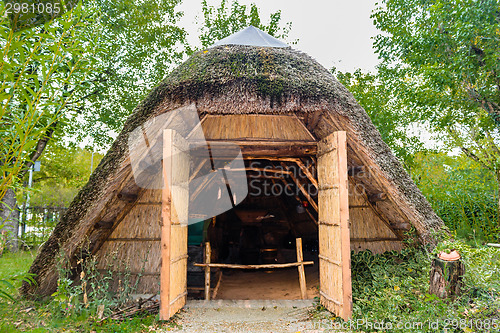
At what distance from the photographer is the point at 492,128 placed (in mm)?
7082

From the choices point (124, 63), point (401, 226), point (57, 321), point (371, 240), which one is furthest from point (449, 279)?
point (124, 63)

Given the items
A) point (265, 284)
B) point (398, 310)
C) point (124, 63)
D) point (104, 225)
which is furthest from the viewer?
point (124, 63)

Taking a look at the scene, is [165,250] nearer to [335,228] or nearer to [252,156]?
[335,228]

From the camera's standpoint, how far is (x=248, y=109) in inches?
140

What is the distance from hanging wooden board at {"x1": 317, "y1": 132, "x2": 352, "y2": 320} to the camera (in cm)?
324

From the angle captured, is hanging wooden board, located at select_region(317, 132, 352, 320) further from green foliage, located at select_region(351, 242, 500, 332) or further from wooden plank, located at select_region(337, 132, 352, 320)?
green foliage, located at select_region(351, 242, 500, 332)

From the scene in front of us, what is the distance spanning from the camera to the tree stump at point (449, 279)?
9.59 feet

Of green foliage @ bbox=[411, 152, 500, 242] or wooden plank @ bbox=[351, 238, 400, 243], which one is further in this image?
green foliage @ bbox=[411, 152, 500, 242]

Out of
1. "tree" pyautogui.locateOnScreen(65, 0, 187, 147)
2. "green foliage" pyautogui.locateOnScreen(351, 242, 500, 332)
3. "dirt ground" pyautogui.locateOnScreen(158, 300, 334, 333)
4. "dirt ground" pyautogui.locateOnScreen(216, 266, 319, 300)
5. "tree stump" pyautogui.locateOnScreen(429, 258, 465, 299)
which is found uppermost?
"tree" pyautogui.locateOnScreen(65, 0, 187, 147)

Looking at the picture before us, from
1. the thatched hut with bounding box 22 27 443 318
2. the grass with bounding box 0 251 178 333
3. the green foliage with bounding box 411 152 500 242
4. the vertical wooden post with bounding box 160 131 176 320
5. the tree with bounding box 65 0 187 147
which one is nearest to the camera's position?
the grass with bounding box 0 251 178 333

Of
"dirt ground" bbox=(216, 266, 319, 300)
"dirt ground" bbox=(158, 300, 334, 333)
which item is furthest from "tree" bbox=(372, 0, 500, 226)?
"dirt ground" bbox=(158, 300, 334, 333)

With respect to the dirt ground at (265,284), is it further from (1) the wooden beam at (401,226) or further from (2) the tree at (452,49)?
(2) the tree at (452,49)

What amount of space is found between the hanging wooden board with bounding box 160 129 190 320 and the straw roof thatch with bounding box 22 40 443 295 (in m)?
0.56

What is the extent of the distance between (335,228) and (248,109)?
1680mm
